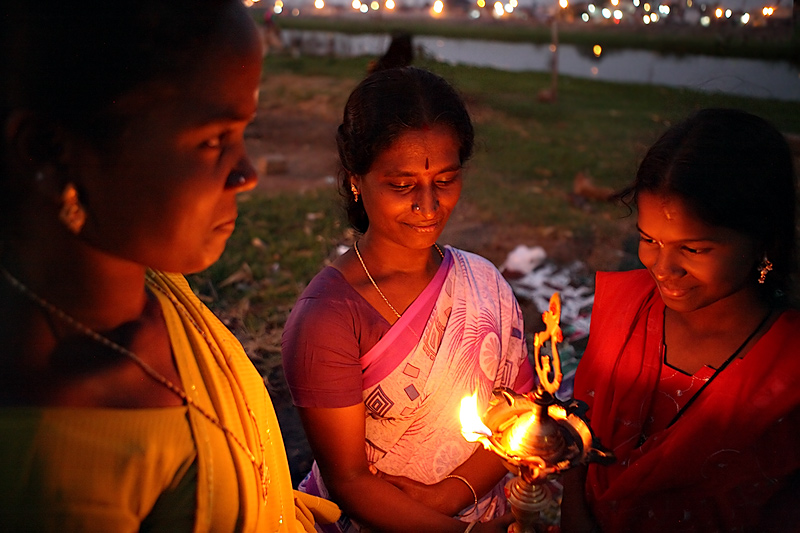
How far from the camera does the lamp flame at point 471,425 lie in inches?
55.6

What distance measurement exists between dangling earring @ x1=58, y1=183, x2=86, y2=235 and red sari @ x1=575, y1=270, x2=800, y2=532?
1.88 meters

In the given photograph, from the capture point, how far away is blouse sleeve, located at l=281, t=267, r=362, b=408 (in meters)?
2.02

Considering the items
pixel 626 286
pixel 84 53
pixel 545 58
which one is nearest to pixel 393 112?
pixel 626 286

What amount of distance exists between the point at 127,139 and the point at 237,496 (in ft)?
2.46

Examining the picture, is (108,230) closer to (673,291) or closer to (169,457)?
(169,457)

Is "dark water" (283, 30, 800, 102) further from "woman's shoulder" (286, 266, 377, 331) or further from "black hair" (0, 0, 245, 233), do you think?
"black hair" (0, 0, 245, 233)

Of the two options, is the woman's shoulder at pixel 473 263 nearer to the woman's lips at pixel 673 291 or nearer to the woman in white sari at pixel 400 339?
the woman in white sari at pixel 400 339

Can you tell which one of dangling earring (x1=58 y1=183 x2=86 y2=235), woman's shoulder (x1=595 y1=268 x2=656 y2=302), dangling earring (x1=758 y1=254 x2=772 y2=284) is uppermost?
dangling earring (x1=58 y1=183 x2=86 y2=235)

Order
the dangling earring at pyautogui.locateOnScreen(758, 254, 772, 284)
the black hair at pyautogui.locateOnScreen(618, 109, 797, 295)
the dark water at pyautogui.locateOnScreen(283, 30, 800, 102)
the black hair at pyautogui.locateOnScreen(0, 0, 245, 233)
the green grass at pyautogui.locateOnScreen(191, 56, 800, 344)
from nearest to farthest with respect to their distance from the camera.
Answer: the black hair at pyautogui.locateOnScreen(0, 0, 245, 233), the black hair at pyautogui.locateOnScreen(618, 109, 797, 295), the dangling earring at pyautogui.locateOnScreen(758, 254, 772, 284), the green grass at pyautogui.locateOnScreen(191, 56, 800, 344), the dark water at pyautogui.locateOnScreen(283, 30, 800, 102)

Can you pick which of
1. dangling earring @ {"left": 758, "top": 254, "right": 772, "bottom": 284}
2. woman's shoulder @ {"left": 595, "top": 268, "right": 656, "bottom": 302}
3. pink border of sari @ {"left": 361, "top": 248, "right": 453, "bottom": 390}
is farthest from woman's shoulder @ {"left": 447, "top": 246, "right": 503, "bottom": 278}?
dangling earring @ {"left": 758, "top": 254, "right": 772, "bottom": 284}

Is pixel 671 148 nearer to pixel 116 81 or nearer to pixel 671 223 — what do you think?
pixel 671 223

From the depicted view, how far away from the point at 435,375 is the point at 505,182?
690 centimetres

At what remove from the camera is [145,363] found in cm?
117

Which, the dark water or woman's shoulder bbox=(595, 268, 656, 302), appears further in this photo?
the dark water
